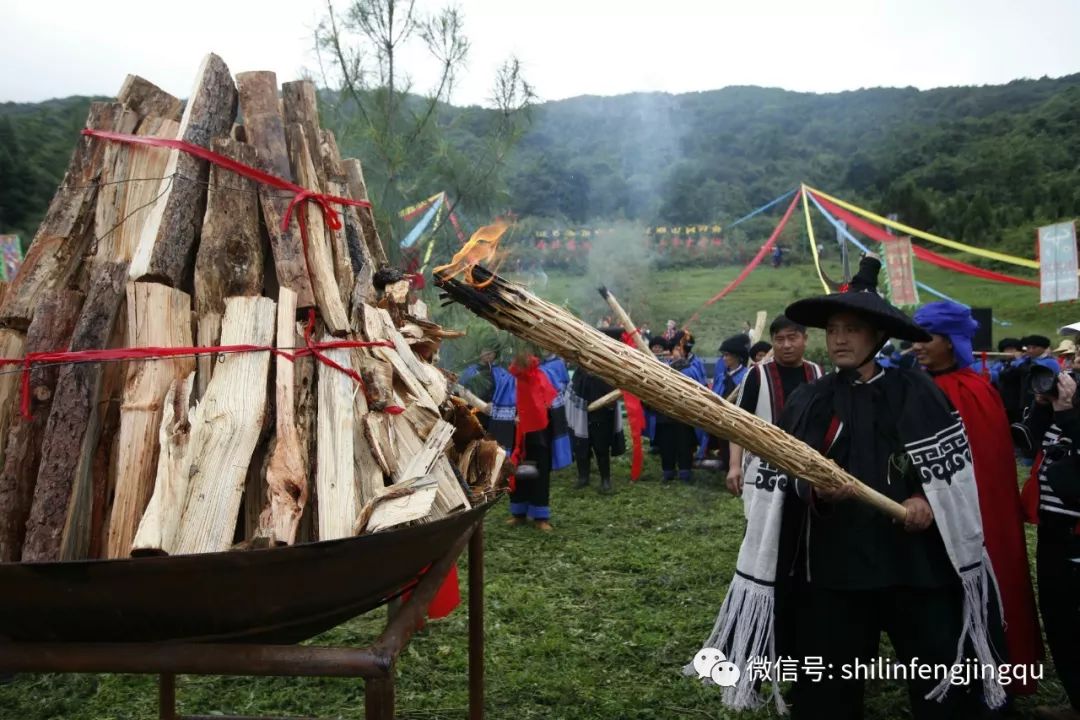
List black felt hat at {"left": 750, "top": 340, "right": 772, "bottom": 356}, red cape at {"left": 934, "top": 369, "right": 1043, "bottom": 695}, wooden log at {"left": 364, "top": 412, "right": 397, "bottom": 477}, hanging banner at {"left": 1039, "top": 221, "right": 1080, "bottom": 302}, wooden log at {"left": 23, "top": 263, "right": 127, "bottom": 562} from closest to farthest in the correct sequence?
wooden log at {"left": 23, "top": 263, "right": 127, "bottom": 562}
wooden log at {"left": 364, "top": 412, "right": 397, "bottom": 477}
red cape at {"left": 934, "top": 369, "right": 1043, "bottom": 695}
black felt hat at {"left": 750, "top": 340, "right": 772, "bottom": 356}
hanging banner at {"left": 1039, "top": 221, "right": 1080, "bottom": 302}

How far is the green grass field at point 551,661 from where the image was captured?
4.27 m

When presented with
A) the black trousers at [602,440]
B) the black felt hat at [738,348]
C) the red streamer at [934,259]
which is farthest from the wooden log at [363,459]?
the red streamer at [934,259]

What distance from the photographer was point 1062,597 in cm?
396

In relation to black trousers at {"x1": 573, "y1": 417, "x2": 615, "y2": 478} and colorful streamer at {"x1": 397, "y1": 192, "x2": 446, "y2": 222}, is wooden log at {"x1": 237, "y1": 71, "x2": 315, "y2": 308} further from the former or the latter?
black trousers at {"x1": 573, "y1": 417, "x2": 615, "y2": 478}

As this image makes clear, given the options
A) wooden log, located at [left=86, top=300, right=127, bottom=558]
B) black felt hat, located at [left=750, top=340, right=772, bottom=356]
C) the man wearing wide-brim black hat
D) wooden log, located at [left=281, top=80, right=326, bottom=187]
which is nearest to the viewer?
wooden log, located at [left=86, top=300, right=127, bottom=558]

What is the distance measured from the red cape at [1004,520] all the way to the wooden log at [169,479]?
3.59m

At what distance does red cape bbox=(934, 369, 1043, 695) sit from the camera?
13.2ft

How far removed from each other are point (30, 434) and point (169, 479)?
444 millimetres

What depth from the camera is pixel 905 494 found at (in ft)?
11.0

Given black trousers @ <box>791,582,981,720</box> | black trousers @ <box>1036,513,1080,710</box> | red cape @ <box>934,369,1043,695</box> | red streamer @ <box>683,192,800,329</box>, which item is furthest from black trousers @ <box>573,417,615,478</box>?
red streamer @ <box>683,192,800,329</box>

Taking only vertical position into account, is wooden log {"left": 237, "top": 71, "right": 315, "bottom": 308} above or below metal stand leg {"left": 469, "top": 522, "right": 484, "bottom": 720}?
above

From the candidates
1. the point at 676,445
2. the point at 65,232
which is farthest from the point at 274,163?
the point at 676,445

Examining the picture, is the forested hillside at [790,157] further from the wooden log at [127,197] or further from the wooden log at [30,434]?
the wooden log at [30,434]

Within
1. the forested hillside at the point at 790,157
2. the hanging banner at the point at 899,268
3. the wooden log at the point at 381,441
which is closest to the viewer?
the wooden log at the point at 381,441
